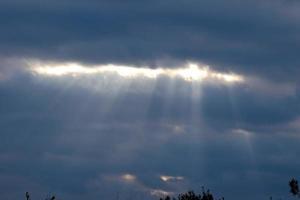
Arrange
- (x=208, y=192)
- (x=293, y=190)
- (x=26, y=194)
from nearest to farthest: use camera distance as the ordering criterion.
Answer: (x=293, y=190), (x=26, y=194), (x=208, y=192)

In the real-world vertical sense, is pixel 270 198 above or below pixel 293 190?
above

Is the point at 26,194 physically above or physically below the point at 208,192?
below

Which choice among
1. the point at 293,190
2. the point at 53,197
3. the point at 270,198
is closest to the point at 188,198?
the point at 270,198

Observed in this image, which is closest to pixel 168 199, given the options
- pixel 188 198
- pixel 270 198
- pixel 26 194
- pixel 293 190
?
pixel 188 198

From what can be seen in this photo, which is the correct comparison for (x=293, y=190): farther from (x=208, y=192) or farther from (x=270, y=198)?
(x=208, y=192)

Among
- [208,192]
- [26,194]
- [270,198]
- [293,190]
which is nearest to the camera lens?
[293,190]

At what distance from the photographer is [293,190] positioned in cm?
6988

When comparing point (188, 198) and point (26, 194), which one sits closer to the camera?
point (26, 194)

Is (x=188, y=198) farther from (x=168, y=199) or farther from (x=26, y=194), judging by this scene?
(x=26, y=194)

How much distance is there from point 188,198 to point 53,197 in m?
27.5

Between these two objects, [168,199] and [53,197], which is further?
[168,199]

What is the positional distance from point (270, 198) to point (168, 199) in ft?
81.4

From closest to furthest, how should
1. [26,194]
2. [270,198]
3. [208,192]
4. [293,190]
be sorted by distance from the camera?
[293,190], [26,194], [270,198], [208,192]

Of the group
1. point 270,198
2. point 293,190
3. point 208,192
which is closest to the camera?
point 293,190
